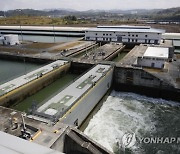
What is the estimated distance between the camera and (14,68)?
116 feet

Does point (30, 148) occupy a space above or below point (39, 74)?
above

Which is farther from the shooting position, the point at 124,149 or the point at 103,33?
the point at 103,33

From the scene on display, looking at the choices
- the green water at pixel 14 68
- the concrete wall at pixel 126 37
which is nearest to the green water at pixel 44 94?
the green water at pixel 14 68

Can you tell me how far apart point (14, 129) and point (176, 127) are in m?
15.6

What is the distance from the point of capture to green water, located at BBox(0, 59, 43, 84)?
3212 cm

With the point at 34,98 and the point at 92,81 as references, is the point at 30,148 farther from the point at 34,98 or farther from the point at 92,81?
the point at 34,98

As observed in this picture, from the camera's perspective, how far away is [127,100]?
25.4m

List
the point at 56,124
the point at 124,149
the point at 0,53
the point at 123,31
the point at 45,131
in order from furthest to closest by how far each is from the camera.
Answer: the point at 123,31 → the point at 0,53 → the point at 124,149 → the point at 56,124 → the point at 45,131

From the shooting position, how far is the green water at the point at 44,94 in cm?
2259

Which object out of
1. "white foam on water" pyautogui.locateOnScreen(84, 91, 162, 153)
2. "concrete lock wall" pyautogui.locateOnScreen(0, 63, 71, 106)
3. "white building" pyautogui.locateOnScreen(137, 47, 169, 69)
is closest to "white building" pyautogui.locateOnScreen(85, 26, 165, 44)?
"white building" pyautogui.locateOnScreen(137, 47, 169, 69)

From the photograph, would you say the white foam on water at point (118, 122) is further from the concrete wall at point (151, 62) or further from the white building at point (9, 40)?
the white building at point (9, 40)

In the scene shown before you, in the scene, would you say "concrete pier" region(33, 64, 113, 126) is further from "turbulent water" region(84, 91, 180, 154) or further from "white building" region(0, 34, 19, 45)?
"white building" region(0, 34, 19, 45)

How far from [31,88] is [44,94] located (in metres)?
2.25

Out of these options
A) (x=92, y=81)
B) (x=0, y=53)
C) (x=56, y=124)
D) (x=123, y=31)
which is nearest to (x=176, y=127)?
(x=92, y=81)
